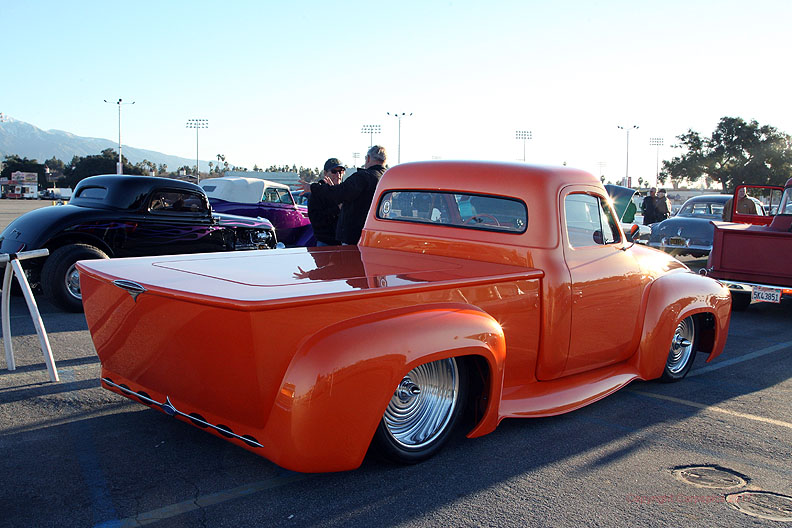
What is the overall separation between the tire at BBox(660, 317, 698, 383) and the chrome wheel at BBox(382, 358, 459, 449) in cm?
245

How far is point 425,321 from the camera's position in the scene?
3131 mm

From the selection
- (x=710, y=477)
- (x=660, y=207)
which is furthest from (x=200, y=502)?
(x=660, y=207)

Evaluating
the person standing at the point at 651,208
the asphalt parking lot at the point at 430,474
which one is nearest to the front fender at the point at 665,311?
the asphalt parking lot at the point at 430,474

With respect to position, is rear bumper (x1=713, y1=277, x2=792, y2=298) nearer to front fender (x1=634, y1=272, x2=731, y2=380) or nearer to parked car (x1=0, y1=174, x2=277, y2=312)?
front fender (x1=634, y1=272, x2=731, y2=380)

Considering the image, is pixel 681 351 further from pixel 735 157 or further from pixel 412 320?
pixel 735 157

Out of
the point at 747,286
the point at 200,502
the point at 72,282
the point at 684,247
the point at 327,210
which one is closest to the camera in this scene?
the point at 200,502

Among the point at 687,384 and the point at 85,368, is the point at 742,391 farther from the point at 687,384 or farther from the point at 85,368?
the point at 85,368

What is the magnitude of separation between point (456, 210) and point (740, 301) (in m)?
6.20

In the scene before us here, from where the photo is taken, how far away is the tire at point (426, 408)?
3.35 metres

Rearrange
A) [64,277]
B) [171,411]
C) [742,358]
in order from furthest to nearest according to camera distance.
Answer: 1. [64,277]
2. [742,358]
3. [171,411]

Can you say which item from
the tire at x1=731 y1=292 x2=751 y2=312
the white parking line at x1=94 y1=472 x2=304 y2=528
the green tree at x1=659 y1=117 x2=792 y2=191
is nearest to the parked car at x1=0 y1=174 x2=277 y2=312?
the white parking line at x1=94 y1=472 x2=304 y2=528

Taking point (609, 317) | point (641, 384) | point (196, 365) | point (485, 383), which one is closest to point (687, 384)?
point (641, 384)

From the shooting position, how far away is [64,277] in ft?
24.8

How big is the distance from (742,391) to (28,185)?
84.0 m
